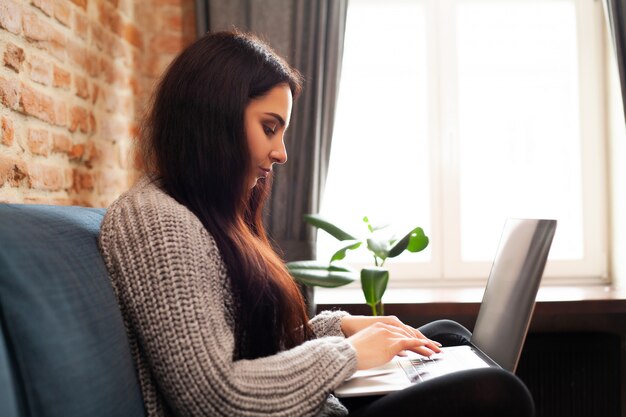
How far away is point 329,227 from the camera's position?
2.21 metres

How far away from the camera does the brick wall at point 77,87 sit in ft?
4.96

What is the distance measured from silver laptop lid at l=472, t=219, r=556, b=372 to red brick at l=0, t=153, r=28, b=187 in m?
1.16

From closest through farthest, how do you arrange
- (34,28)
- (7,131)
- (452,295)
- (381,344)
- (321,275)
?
(381,344), (7,131), (34,28), (321,275), (452,295)

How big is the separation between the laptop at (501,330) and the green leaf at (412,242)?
61 cm

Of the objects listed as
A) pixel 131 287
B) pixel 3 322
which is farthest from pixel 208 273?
pixel 3 322

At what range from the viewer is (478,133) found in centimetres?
276

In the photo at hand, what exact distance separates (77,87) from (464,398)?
142cm

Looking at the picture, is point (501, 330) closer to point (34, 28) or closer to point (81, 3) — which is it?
point (34, 28)

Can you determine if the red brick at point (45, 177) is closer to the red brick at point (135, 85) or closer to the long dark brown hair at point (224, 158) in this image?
the long dark brown hair at point (224, 158)

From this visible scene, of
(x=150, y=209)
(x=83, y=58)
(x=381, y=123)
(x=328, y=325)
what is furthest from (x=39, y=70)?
(x=381, y=123)

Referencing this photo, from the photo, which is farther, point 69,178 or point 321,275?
point 321,275

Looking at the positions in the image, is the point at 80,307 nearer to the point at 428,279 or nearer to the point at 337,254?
the point at 337,254

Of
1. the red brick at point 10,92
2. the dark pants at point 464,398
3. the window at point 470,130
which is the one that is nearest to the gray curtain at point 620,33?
the window at point 470,130

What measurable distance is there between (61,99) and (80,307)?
1.02 meters
